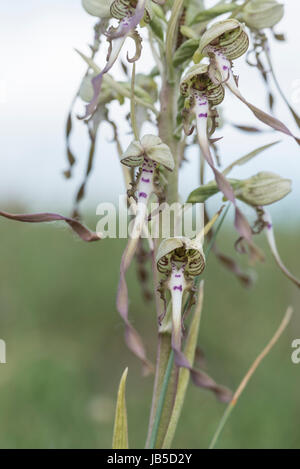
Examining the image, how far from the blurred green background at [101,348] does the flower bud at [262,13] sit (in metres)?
1.15

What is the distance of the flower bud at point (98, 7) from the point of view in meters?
1.22

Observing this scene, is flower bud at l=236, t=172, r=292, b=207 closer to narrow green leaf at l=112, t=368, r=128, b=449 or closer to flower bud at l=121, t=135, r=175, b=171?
flower bud at l=121, t=135, r=175, b=171

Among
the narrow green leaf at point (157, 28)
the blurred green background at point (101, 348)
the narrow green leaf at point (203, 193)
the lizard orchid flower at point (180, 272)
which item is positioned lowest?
the blurred green background at point (101, 348)

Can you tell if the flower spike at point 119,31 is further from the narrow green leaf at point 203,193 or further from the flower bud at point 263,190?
the flower bud at point 263,190

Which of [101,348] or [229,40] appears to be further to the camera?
[101,348]

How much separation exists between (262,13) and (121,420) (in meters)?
0.89

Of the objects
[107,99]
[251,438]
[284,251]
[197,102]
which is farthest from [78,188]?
[284,251]

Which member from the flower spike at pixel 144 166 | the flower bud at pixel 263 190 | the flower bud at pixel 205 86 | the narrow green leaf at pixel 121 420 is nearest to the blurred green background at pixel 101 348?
the narrow green leaf at pixel 121 420

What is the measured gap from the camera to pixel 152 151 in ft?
3.55

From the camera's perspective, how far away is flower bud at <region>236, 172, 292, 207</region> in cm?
129

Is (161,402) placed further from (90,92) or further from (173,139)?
(90,92)

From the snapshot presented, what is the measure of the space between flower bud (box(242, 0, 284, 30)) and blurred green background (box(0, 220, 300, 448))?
45.2 inches

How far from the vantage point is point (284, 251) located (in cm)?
356

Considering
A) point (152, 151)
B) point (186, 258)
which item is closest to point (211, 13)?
point (152, 151)
